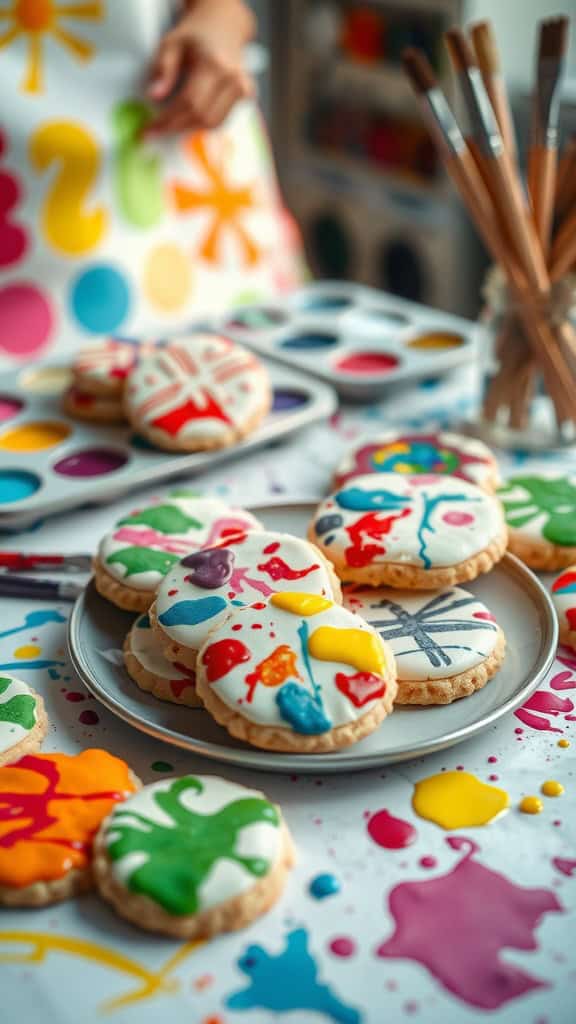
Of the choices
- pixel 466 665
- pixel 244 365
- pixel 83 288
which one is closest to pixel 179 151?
pixel 83 288

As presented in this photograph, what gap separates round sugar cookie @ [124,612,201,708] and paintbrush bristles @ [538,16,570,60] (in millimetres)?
658

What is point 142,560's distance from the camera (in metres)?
0.83

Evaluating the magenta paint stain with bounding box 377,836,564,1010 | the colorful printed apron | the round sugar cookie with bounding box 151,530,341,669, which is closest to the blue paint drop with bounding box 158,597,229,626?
the round sugar cookie with bounding box 151,530,341,669

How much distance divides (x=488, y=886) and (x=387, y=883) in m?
0.06

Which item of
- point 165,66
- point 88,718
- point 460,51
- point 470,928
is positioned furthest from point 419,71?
point 470,928

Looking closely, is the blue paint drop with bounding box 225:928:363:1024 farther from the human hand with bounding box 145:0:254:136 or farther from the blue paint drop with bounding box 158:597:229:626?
the human hand with bounding box 145:0:254:136

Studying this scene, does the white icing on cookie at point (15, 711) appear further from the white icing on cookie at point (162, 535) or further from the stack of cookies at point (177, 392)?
the stack of cookies at point (177, 392)

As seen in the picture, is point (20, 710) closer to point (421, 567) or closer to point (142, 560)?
point (142, 560)

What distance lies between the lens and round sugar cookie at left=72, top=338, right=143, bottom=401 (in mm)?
1151

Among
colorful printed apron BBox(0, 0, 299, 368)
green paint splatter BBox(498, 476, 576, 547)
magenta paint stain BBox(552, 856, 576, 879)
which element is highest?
colorful printed apron BBox(0, 0, 299, 368)

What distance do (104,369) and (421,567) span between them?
0.51 meters

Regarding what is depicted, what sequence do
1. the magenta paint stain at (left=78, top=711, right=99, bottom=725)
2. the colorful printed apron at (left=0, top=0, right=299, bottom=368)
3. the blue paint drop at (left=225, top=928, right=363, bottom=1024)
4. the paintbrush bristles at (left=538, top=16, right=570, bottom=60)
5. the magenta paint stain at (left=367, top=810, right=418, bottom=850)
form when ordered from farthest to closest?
the colorful printed apron at (left=0, top=0, right=299, bottom=368) < the paintbrush bristles at (left=538, top=16, right=570, bottom=60) < the magenta paint stain at (left=78, top=711, right=99, bottom=725) < the magenta paint stain at (left=367, top=810, right=418, bottom=850) < the blue paint drop at (left=225, top=928, right=363, bottom=1024)

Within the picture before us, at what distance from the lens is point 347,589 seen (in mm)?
826

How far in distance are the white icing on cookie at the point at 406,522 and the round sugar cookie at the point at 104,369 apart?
0.35m
